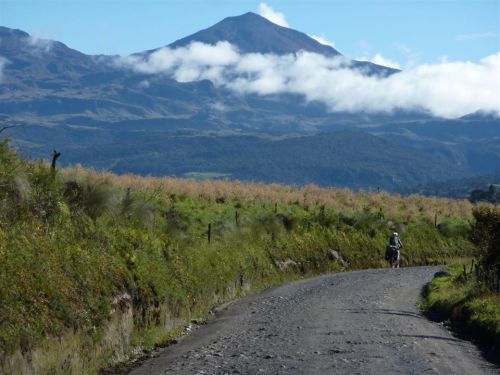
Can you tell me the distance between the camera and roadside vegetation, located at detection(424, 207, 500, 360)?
59.2ft

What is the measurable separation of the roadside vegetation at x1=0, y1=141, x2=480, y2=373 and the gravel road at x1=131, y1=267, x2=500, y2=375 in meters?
1.16

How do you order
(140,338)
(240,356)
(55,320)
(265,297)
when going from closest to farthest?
(55,320), (240,356), (140,338), (265,297)

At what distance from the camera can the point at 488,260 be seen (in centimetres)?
2389

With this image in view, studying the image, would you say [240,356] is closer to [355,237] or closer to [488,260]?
[488,260]

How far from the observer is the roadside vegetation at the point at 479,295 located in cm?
1803

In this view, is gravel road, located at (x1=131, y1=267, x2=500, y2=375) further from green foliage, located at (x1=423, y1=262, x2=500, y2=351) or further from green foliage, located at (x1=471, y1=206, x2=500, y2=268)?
green foliage, located at (x1=471, y1=206, x2=500, y2=268)

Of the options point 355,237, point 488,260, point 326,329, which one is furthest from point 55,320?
point 355,237

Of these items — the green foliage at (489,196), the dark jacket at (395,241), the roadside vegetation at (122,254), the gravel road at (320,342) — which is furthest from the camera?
the green foliage at (489,196)

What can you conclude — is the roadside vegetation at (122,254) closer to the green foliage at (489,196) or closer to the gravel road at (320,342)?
the gravel road at (320,342)

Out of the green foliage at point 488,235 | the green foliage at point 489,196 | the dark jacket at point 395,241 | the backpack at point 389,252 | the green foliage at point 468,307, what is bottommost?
the green foliage at point 489,196

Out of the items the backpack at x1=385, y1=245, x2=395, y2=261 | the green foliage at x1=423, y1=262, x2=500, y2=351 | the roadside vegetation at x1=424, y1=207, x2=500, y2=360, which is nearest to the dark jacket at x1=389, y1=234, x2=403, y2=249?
the backpack at x1=385, y1=245, x2=395, y2=261

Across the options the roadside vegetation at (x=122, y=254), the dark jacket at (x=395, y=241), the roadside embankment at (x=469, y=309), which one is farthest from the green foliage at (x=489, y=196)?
the roadside embankment at (x=469, y=309)

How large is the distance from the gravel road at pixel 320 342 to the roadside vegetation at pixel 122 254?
1.16 meters

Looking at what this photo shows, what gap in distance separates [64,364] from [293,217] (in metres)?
27.4
